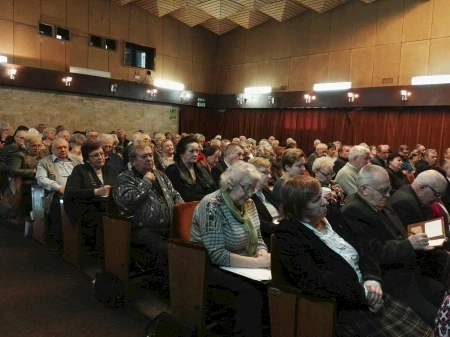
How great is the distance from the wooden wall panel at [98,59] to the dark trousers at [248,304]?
10893 mm

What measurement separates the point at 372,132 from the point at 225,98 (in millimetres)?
5875

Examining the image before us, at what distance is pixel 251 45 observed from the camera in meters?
14.1

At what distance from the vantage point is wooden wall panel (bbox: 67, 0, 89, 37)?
11.1 m

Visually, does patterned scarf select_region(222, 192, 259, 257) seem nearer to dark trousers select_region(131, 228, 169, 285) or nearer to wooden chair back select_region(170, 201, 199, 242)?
wooden chair back select_region(170, 201, 199, 242)

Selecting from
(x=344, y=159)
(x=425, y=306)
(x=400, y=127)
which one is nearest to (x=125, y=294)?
(x=425, y=306)

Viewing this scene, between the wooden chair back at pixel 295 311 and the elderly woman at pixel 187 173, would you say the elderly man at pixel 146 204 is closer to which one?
the elderly woman at pixel 187 173

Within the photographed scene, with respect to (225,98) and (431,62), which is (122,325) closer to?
(431,62)

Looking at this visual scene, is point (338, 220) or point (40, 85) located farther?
point (40, 85)

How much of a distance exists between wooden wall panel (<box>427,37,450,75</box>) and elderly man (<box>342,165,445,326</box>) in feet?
29.2

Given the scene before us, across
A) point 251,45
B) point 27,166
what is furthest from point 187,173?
point 251,45

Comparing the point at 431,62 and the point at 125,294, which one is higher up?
the point at 431,62

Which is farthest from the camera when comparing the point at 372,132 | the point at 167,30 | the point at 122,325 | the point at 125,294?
the point at 167,30

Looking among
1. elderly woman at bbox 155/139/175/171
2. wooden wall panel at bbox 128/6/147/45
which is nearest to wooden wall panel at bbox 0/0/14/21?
wooden wall panel at bbox 128/6/147/45

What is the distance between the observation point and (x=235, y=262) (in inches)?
92.7
